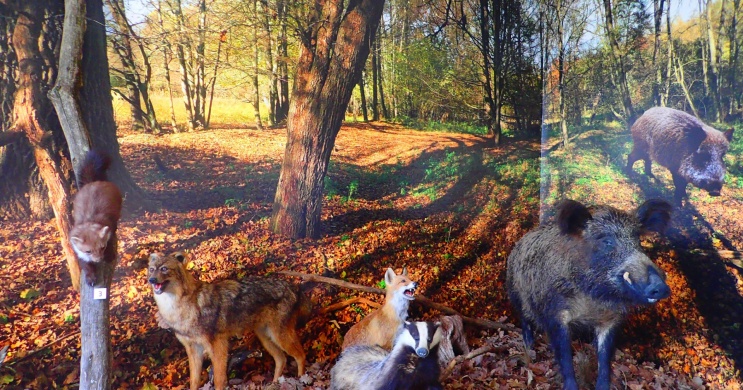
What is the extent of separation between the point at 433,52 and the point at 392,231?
2.06 m

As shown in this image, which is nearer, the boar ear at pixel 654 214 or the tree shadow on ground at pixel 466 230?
the boar ear at pixel 654 214

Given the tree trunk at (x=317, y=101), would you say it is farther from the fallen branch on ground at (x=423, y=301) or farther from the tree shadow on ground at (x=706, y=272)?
the tree shadow on ground at (x=706, y=272)

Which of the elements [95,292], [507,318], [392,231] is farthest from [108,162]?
[507,318]

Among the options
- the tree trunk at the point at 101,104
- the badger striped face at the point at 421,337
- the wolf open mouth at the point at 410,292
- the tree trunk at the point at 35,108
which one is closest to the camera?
the badger striped face at the point at 421,337

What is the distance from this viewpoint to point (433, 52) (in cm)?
505

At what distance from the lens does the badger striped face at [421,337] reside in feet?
9.60

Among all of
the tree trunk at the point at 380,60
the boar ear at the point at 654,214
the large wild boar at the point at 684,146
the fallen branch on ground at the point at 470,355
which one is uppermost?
the tree trunk at the point at 380,60

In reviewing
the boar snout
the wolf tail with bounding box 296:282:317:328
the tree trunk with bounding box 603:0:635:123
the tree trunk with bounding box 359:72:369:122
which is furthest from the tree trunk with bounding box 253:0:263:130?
the tree trunk with bounding box 603:0:635:123

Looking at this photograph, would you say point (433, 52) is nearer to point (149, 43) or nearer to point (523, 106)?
point (523, 106)

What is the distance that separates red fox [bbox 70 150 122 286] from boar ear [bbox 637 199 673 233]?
4.06 m

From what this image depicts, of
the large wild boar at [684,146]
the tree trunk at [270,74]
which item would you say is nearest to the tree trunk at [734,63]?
the large wild boar at [684,146]

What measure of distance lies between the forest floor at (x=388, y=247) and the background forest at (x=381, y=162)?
0.02 m

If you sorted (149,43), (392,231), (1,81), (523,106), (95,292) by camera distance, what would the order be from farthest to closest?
(523,106)
(392,231)
(149,43)
(1,81)
(95,292)

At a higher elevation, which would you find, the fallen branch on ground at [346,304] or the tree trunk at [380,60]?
the tree trunk at [380,60]
